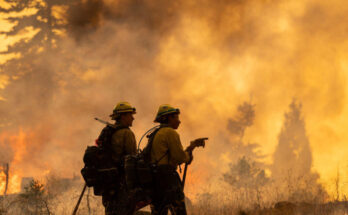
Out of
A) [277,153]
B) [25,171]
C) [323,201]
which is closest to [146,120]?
[25,171]

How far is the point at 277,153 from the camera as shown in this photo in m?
90.6

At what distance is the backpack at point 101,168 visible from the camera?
7.31 meters

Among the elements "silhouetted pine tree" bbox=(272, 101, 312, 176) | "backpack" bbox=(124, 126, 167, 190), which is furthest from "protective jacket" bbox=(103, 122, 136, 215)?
"silhouetted pine tree" bbox=(272, 101, 312, 176)

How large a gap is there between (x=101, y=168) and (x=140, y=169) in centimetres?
108

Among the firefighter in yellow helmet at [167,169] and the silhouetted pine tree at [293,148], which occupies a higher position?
the silhouetted pine tree at [293,148]

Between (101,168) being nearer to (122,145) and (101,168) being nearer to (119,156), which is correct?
(119,156)

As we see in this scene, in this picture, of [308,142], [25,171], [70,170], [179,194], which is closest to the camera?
[179,194]

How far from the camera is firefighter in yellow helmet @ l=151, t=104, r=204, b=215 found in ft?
21.3

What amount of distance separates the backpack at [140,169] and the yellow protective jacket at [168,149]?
101mm

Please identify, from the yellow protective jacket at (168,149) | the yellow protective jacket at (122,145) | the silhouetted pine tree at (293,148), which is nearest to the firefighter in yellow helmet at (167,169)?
the yellow protective jacket at (168,149)

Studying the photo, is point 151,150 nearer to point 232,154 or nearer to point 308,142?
point 232,154

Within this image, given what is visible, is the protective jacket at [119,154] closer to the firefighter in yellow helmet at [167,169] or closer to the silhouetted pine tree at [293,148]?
the firefighter in yellow helmet at [167,169]

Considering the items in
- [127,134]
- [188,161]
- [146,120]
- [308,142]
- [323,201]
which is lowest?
[323,201]

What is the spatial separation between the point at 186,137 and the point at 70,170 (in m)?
28.7
